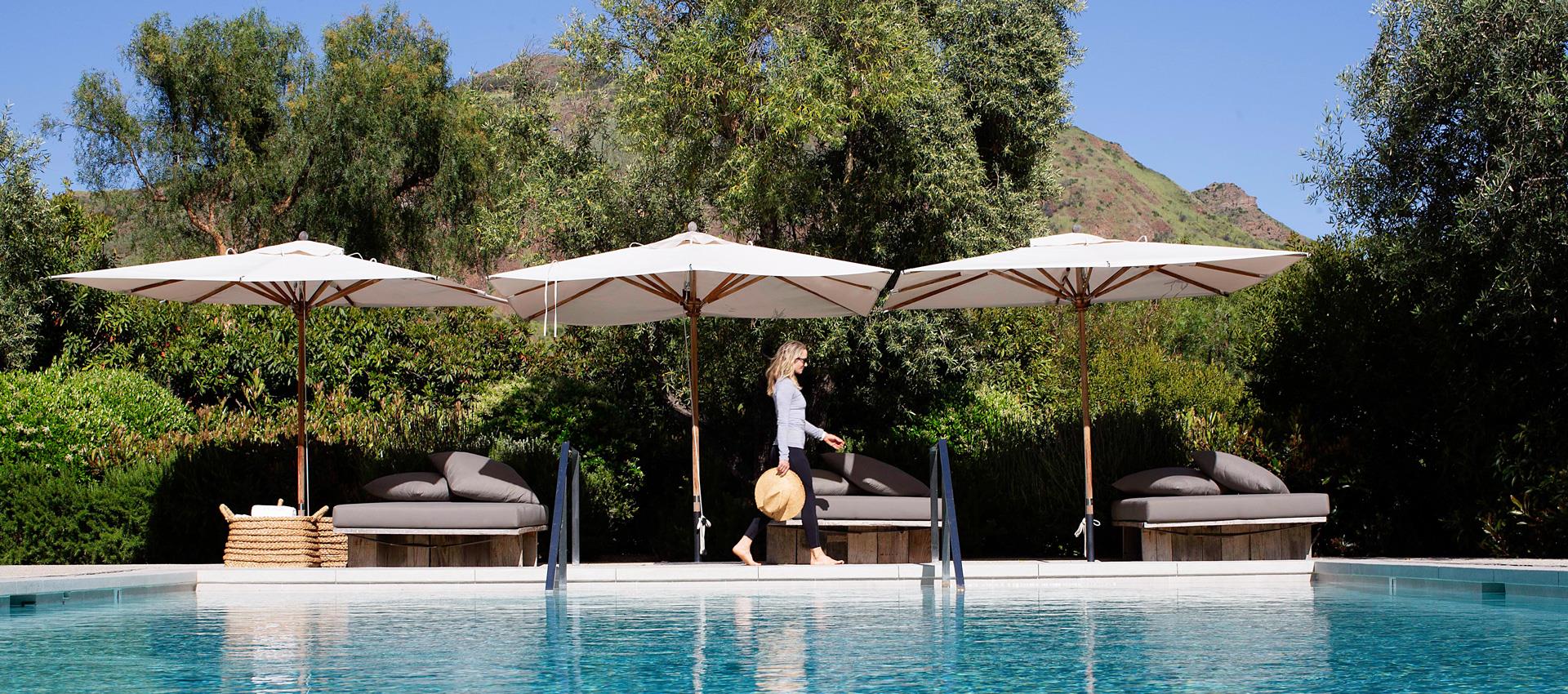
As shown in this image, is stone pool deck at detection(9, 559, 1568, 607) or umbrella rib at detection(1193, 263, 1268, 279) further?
umbrella rib at detection(1193, 263, 1268, 279)

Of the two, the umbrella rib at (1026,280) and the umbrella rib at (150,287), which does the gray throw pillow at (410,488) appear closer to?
the umbrella rib at (150,287)

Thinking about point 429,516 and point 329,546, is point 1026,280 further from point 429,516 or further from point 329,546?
point 329,546

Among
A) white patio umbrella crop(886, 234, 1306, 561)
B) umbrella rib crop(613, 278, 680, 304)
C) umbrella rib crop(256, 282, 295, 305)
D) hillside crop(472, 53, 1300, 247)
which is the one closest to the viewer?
white patio umbrella crop(886, 234, 1306, 561)

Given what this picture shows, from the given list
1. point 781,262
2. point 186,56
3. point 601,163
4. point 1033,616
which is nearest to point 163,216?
point 186,56

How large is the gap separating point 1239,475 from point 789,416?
337 cm

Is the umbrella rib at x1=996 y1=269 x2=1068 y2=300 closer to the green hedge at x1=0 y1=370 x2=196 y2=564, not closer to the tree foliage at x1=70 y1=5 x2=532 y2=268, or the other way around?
the green hedge at x1=0 y1=370 x2=196 y2=564

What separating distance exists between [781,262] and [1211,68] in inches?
591

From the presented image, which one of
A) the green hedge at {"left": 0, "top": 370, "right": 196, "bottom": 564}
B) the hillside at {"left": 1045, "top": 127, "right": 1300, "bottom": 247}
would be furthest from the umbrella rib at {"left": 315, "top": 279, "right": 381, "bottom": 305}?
the hillside at {"left": 1045, "top": 127, "right": 1300, "bottom": 247}

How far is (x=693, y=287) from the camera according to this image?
991cm

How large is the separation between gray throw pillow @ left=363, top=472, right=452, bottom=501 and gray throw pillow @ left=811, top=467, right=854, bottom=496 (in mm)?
2684

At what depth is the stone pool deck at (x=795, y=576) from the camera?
851cm

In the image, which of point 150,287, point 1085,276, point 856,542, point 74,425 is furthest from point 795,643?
point 74,425

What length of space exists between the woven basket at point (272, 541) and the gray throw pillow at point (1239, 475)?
6481 millimetres

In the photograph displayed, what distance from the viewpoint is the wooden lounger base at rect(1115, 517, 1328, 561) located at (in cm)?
966
